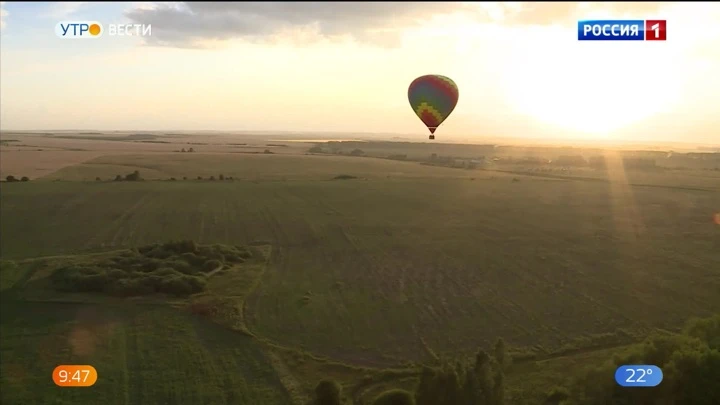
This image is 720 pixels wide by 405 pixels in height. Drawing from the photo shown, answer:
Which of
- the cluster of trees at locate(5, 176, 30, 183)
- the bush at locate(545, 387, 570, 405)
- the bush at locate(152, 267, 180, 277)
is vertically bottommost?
the bush at locate(545, 387, 570, 405)

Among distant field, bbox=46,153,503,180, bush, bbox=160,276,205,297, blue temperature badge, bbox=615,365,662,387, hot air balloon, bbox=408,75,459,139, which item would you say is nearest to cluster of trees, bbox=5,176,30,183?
distant field, bbox=46,153,503,180

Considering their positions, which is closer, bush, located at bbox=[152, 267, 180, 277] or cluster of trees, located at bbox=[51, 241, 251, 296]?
cluster of trees, located at bbox=[51, 241, 251, 296]

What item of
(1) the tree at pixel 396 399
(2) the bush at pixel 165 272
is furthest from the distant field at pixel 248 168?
(1) the tree at pixel 396 399

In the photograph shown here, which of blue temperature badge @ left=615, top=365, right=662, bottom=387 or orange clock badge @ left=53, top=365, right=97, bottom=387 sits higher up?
blue temperature badge @ left=615, top=365, right=662, bottom=387

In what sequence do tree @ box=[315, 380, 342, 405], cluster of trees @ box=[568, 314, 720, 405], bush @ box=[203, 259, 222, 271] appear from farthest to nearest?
bush @ box=[203, 259, 222, 271] < tree @ box=[315, 380, 342, 405] < cluster of trees @ box=[568, 314, 720, 405]

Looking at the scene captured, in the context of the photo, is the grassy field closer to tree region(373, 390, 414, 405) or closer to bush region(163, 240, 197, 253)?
tree region(373, 390, 414, 405)

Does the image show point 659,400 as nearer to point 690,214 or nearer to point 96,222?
point 690,214
